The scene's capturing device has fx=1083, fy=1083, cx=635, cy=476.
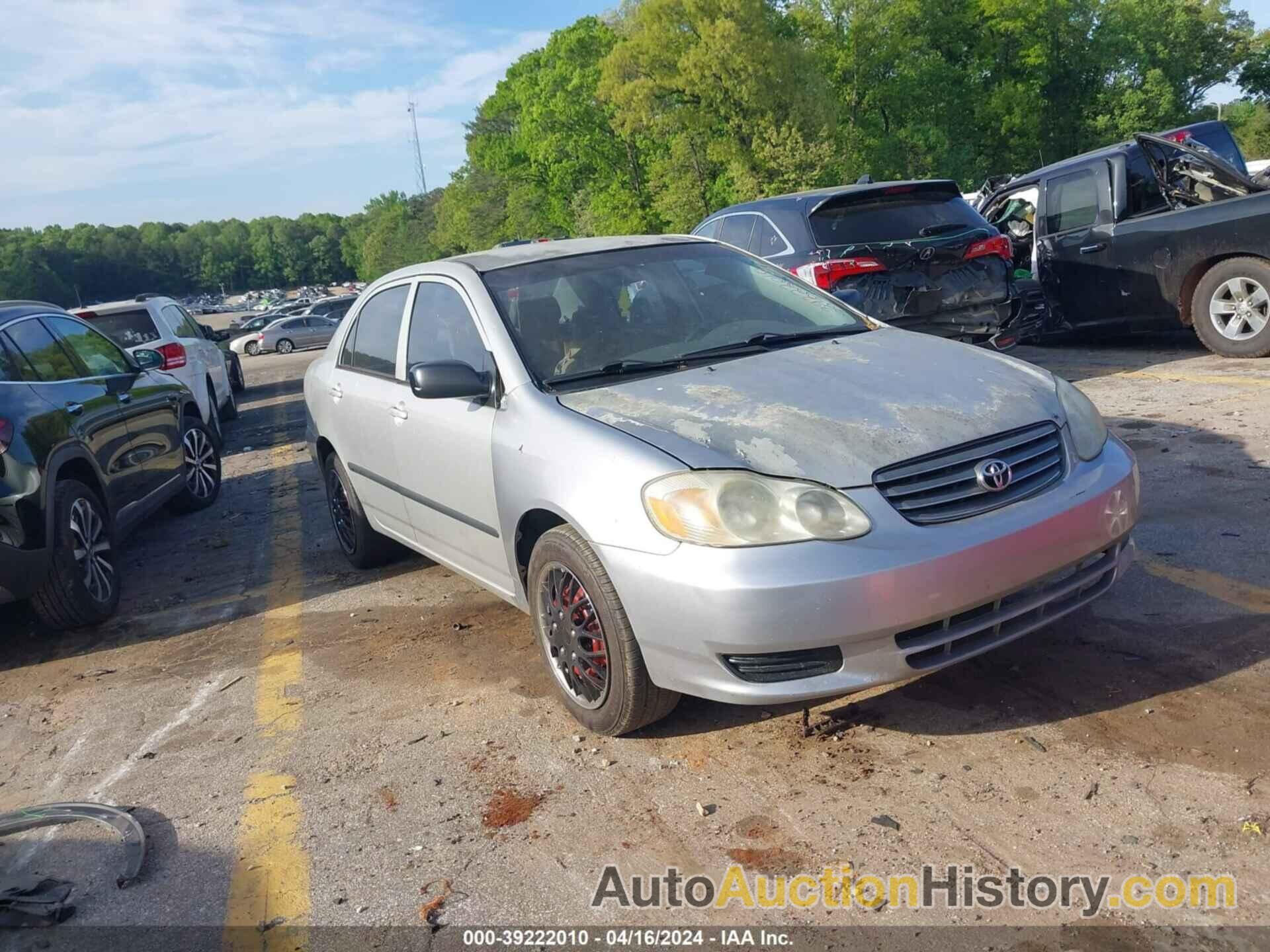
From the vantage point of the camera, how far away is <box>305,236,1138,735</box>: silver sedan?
3092 mm

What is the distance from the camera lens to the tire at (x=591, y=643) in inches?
133

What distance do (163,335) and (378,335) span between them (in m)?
7.75

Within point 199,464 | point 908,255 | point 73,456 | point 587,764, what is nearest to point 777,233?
point 908,255

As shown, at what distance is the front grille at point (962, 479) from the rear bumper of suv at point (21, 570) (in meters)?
4.13

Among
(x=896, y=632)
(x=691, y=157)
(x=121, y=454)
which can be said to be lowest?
(x=896, y=632)

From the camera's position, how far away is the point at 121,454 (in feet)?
22.1

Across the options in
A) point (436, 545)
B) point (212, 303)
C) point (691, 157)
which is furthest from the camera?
point (212, 303)

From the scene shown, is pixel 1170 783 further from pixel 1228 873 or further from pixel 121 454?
pixel 121 454

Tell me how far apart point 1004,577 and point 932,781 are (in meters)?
0.63

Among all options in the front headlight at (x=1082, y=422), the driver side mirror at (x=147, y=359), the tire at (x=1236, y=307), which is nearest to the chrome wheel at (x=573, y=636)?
the front headlight at (x=1082, y=422)

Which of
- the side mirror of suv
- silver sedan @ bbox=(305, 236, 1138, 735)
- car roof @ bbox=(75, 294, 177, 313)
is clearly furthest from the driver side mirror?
car roof @ bbox=(75, 294, 177, 313)

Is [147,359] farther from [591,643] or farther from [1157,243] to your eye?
[1157,243]

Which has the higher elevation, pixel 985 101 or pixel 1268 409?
pixel 985 101

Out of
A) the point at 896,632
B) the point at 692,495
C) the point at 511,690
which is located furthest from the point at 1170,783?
the point at 511,690
